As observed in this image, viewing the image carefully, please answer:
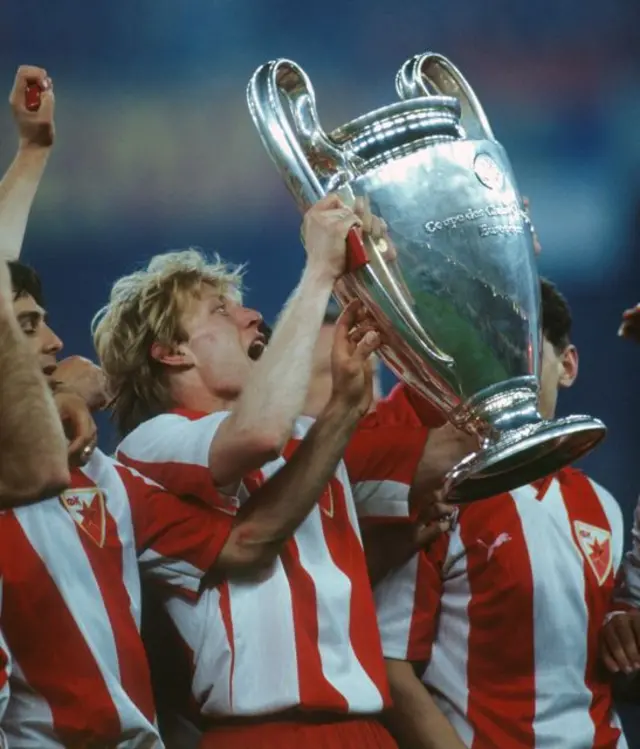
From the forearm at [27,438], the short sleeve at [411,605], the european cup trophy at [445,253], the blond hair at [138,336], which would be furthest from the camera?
the short sleeve at [411,605]

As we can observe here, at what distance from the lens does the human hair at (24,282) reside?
149 cm

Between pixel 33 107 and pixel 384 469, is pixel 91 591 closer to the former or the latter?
pixel 384 469

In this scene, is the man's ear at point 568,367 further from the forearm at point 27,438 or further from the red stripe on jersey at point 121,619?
the forearm at point 27,438

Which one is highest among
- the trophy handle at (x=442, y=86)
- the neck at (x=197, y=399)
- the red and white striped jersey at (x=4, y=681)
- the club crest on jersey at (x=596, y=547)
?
the trophy handle at (x=442, y=86)

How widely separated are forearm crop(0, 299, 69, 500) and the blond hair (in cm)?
34

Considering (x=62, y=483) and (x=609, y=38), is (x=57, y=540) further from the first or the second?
(x=609, y=38)

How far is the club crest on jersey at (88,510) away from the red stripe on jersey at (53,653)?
66 millimetres

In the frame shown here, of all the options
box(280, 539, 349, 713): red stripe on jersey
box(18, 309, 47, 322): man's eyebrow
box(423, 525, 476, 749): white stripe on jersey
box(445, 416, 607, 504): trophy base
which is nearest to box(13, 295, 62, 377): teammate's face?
box(18, 309, 47, 322): man's eyebrow

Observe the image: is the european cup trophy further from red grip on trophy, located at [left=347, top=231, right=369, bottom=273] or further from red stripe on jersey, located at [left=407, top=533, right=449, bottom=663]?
red stripe on jersey, located at [left=407, top=533, right=449, bottom=663]

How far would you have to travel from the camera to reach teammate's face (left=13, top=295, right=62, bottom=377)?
1.50 meters

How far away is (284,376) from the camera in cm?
145

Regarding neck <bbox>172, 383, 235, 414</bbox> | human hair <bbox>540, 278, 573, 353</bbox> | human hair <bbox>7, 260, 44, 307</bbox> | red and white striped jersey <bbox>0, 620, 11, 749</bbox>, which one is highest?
human hair <bbox>7, 260, 44, 307</bbox>

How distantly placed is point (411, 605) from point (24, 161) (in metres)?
0.70

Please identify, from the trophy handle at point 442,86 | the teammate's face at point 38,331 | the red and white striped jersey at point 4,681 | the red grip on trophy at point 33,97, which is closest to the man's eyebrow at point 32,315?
the teammate's face at point 38,331
